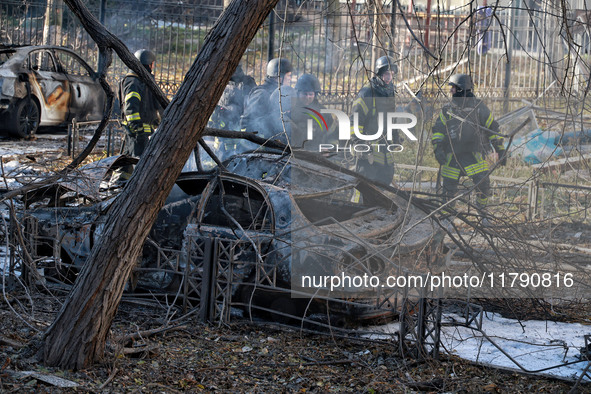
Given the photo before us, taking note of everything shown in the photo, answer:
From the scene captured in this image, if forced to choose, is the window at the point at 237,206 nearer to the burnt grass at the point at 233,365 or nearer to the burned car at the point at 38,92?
the burnt grass at the point at 233,365

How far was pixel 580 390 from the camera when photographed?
4.42 metres

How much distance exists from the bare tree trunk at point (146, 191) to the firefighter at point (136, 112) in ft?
16.1

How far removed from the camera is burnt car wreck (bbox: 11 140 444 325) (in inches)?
207

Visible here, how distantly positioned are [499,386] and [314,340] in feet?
4.82

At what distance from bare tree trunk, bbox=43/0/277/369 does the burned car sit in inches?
286

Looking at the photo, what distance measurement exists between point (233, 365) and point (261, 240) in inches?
41.5

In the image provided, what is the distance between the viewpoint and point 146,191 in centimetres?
412

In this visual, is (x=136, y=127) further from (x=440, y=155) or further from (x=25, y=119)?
(x=25, y=119)

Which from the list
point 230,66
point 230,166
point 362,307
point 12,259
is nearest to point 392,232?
point 362,307

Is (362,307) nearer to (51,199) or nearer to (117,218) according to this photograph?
(117,218)

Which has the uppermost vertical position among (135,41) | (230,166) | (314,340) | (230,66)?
(135,41)

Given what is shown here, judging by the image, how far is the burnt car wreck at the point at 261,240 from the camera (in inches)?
207

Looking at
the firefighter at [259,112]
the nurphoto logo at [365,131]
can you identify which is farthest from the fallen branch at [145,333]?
the nurphoto logo at [365,131]

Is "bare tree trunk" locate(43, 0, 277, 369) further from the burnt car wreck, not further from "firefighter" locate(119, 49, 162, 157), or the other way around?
"firefighter" locate(119, 49, 162, 157)
